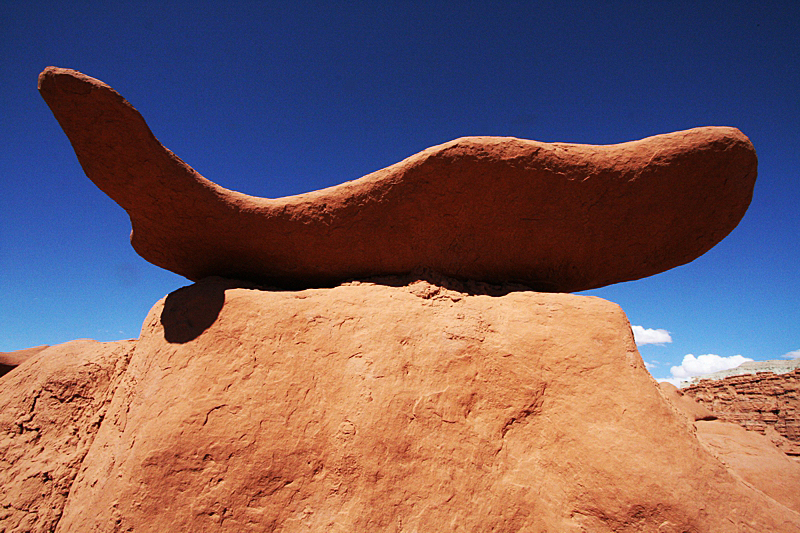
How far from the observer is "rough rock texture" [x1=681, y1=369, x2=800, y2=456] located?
10953mm

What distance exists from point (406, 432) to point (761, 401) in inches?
584

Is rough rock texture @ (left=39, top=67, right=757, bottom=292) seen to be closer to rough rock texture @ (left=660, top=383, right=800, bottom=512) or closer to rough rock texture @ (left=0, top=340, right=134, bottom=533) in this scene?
rough rock texture @ (left=0, top=340, right=134, bottom=533)

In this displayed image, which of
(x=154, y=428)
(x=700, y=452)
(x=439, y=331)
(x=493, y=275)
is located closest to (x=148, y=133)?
(x=154, y=428)

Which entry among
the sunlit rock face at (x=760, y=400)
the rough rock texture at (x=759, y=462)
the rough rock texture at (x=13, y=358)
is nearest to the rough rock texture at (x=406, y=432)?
the rough rock texture at (x=759, y=462)

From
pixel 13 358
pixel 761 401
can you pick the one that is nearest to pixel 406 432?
pixel 13 358

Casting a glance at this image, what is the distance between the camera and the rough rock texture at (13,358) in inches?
211

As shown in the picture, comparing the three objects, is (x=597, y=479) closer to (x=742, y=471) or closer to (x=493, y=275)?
(x=493, y=275)

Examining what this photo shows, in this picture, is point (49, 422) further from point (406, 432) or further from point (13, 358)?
point (13, 358)

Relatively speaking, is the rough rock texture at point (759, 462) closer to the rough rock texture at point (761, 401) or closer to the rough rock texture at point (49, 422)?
the rough rock texture at point (49, 422)

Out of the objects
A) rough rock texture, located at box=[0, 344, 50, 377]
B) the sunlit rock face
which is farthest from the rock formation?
the sunlit rock face

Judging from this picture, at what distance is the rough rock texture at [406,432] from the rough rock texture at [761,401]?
12.1 metres

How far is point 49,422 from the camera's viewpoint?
325 cm

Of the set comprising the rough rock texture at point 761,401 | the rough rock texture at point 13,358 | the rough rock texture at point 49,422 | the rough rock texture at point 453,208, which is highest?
the rough rock texture at point 761,401

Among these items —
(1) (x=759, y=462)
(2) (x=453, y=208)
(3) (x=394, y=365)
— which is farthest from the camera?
(1) (x=759, y=462)
